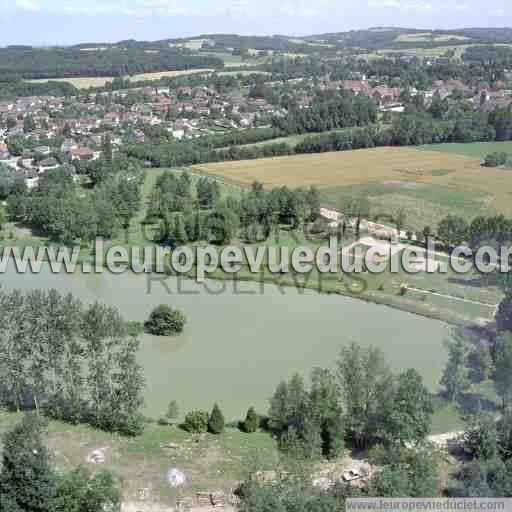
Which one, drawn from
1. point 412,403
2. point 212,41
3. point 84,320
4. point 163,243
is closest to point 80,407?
point 84,320

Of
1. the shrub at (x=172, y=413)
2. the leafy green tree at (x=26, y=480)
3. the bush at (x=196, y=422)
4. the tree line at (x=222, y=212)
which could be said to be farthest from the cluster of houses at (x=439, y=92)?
the leafy green tree at (x=26, y=480)

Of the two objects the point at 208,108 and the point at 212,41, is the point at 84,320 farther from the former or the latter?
the point at 212,41

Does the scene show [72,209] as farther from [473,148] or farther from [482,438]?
[473,148]

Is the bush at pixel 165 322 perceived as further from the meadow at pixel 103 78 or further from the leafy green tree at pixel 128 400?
the meadow at pixel 103 78

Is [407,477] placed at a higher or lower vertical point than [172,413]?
higher

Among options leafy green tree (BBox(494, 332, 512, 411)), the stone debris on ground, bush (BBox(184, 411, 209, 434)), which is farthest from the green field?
the stone debris on ground

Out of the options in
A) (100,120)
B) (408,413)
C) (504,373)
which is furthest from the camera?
(100,120)

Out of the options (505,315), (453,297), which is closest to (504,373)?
(505,315)
